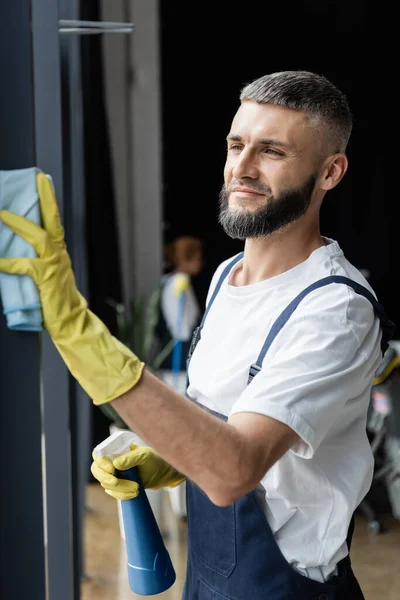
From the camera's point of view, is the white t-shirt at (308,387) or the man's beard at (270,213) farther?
the man's beard at (270,213)

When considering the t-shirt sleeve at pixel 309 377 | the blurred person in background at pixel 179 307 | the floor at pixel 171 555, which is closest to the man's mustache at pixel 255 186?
the t-shirt sleeve at pixel 309 377

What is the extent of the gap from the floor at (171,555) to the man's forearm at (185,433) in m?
2.25

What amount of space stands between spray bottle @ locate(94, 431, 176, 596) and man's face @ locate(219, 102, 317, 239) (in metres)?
0.53

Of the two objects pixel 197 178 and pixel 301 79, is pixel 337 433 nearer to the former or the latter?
pixel 301 79

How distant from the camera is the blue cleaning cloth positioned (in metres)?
1.01

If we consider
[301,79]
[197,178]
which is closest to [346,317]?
[301,79]

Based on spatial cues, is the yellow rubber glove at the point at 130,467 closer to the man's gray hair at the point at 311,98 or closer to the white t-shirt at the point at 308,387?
the white t-shirt at the point at 308,387

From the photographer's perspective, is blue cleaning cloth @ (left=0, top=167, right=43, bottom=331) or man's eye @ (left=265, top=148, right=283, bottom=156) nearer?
blue cleaning cloth @ (left=0, top=167, right=43, bottom=331)

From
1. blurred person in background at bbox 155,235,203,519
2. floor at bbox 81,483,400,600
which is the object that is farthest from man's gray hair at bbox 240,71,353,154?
blurred person in background at bbox 155,235,203,519

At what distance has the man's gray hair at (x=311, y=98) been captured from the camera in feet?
4.74

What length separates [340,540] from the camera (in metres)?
1.36

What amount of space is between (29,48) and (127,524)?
2.98 ft

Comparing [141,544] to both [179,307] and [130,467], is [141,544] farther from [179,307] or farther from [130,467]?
[179,307]

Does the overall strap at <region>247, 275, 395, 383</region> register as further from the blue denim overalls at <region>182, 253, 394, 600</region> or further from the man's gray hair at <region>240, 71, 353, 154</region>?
the man's gray hair at <region>240, 71, 353, 154</region>
